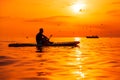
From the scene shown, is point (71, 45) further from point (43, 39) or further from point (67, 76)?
point (67, 76)

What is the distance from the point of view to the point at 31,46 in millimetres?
41875

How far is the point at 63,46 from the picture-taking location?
41969 mm

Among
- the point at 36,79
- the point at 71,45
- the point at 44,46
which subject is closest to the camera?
the point at 36,79

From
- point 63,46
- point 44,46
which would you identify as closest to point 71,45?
point 63,46

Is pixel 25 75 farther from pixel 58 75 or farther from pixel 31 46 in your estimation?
pixel 31 46

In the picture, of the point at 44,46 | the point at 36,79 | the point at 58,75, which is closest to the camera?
the point at 36,79

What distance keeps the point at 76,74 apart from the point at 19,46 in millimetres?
28521

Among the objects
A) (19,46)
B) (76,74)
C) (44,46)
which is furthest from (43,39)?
(76,74)

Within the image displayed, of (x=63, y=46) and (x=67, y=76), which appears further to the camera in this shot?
(x=63, y=46)

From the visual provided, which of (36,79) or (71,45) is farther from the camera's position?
(71,45)

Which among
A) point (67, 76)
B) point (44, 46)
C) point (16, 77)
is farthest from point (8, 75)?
point (44, 46)

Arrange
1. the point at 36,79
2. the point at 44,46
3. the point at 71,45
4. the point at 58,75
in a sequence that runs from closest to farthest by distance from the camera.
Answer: the point at 36,79 → the point at 58,75 → the point at 44,46 → the point at 71,45

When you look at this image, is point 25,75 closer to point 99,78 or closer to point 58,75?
point 58,75

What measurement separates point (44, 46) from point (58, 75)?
84.5 ft
